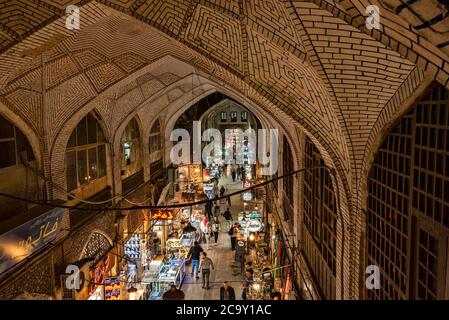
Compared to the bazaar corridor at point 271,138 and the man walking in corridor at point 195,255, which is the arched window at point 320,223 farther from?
the man walking in corridor at point 195,255

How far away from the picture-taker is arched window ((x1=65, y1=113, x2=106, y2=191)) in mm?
8322

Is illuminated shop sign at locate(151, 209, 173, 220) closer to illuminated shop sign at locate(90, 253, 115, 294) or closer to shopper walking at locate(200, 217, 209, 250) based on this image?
illuminated shop sign at locate(90, 253, 115, 294)

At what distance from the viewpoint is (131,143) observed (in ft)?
38.8

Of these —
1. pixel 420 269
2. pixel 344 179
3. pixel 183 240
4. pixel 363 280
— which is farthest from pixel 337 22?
pixel 183 240

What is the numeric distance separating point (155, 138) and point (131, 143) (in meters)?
2.29

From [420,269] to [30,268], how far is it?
588 centimetres

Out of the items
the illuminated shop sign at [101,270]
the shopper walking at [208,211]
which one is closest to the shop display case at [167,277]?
the illuminated shop sign at [101,270]

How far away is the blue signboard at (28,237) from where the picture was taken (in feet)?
18.2

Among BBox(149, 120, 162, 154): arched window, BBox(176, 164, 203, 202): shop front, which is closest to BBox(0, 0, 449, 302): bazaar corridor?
BBox(149, 120, 162, 154): arched window

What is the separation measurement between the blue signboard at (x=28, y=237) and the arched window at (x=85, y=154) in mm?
1386

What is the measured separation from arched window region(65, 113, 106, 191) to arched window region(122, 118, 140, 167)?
1.38 meters

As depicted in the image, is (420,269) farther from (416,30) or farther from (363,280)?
(416,30)

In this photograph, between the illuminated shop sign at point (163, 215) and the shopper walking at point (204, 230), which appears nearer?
the illuminated shop sign at point (163, 215)

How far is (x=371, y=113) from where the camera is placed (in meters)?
3.87
